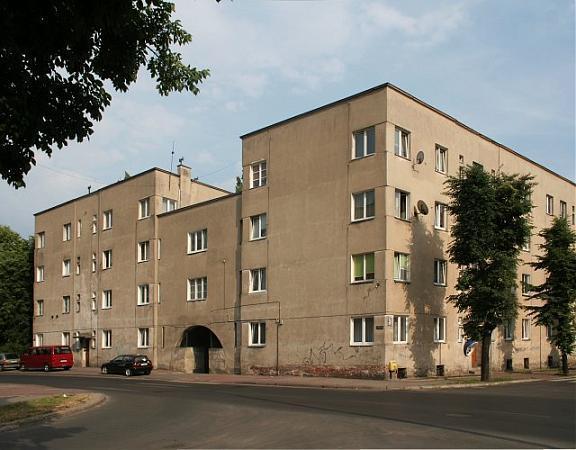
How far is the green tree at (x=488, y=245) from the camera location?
97.3 ft

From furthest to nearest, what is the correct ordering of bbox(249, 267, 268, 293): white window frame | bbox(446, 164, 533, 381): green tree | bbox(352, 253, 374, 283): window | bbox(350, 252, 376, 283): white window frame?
bbox(249, 267, 268, 293): white window frame, bbox(352, 253, 374, 283): window, bbox(350, 252, 376, 283): white window frame, bbox(446, 164, 533, 381): green tree

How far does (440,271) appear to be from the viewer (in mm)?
34281

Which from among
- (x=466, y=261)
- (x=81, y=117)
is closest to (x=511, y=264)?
(x=466, y=261)

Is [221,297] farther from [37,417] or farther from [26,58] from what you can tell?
[26,58]

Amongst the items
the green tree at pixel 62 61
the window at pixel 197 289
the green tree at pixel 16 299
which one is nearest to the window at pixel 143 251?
the window at pixel 197 289

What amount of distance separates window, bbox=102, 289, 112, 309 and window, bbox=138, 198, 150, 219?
6649 millimetres

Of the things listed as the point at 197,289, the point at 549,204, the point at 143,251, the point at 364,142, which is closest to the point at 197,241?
the point at 197,289

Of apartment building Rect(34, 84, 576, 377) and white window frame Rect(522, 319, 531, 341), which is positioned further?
white window frame Rect(522, 319, 531, 341)

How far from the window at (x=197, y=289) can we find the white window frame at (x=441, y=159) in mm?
15826

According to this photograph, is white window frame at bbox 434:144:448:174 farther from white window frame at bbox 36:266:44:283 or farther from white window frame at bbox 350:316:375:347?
white window frame at bbox 36:266:44:283

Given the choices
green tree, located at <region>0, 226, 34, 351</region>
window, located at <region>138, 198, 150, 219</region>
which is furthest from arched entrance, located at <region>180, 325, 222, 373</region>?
green tree, located at <region>0, 226, 34, 351</region>

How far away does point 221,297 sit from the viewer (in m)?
39.1

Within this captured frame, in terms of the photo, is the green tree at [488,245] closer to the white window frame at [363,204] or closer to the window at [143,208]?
the white window frame at [363,204]

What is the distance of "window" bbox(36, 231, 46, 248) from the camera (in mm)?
58438
